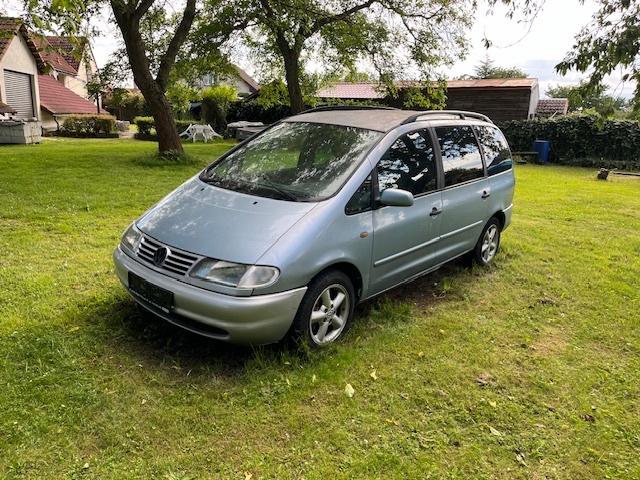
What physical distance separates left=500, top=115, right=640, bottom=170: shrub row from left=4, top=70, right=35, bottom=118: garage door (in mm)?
21855

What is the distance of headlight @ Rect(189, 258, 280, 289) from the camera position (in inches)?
122

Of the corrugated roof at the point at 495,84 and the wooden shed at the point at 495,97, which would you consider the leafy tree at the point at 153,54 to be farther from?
the corrugated roof at the point at 495,84

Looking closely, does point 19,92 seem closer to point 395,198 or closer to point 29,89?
point 29,89

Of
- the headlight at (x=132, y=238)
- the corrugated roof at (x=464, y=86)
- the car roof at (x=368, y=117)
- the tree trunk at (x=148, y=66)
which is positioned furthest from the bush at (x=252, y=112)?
the headlight at (x=132, y=238)

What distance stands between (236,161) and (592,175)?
15.7m

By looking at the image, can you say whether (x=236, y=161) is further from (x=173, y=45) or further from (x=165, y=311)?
(x=173, y=45)

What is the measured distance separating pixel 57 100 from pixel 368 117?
2680cm

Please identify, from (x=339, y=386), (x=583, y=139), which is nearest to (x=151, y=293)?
(x=339, y=386)

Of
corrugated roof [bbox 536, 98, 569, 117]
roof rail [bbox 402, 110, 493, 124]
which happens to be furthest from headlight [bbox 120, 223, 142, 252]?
corrugated roof [bbox 536, 98, 569, 117]

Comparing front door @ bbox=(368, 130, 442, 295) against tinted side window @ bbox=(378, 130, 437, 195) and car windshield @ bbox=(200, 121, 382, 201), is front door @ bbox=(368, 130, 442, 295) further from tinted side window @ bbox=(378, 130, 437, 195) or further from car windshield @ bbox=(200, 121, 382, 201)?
car windshield @ bbox=(200, 121, 382, 201)

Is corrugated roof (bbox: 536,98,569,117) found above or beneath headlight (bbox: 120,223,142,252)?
above

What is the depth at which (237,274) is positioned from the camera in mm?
3127

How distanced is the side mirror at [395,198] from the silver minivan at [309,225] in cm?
1

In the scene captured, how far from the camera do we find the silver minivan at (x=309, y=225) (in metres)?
3.17
